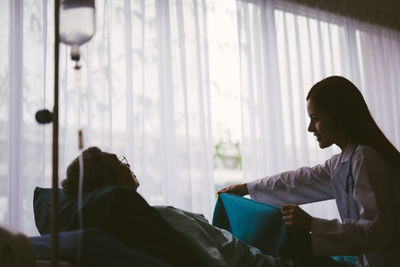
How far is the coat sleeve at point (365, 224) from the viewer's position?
133 centimetres

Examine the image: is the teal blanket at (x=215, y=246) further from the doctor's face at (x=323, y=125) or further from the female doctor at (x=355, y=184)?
the doctor's face at (x=323, y=125)

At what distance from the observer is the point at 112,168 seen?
5.10 feet

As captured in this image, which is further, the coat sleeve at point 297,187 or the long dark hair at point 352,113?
the coat sleeve at point 297,187

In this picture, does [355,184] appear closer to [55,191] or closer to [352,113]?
[352,113]

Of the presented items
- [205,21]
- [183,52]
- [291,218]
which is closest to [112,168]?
[291,218]

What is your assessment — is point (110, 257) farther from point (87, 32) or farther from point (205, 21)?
point (205, 21)

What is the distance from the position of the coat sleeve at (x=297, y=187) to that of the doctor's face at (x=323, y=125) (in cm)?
19

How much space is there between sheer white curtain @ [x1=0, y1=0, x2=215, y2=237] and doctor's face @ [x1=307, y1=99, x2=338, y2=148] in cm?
94

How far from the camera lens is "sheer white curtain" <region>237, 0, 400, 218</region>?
108 inches

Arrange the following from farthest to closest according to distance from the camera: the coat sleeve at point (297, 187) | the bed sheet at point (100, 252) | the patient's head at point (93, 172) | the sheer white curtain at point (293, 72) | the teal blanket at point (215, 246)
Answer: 1. the sheer white curtain at point (293, 72)
2. the coat sleeve at point (297, 187)
3. the patient's head at point (93, 172)
4. the teal blanket at point (215, 246)
5. the bed sheet at point (100, 252)

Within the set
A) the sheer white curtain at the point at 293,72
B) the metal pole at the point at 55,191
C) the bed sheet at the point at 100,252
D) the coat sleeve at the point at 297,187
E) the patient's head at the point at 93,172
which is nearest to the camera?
the metal pole at the point at 55,191

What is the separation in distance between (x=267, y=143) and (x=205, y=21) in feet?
3.02

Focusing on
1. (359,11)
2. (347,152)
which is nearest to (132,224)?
(347,152)

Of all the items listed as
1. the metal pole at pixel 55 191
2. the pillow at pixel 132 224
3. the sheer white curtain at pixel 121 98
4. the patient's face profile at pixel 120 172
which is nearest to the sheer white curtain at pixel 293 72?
the sheer white curtain at pixel 121 98
